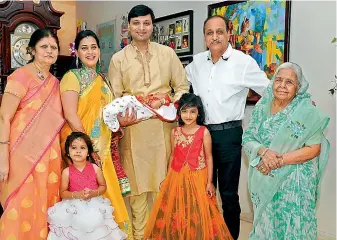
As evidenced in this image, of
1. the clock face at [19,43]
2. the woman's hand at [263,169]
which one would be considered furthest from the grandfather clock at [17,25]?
the woman's hand at [263,169]

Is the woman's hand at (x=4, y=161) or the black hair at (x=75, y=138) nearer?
the woman's hand at (x=4, y=161)

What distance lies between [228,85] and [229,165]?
0.51m

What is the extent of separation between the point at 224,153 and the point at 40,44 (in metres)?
1.29

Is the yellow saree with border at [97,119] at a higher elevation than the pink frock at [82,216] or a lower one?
higher

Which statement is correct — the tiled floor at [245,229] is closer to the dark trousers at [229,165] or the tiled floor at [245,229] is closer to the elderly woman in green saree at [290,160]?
the dark trousers at [229,165]

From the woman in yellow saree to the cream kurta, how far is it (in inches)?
6.5

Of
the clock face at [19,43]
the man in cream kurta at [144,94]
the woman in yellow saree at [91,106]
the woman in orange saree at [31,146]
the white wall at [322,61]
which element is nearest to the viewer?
the woman in orange saree at [31,146]

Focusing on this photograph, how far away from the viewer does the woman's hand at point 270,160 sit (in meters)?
2.07

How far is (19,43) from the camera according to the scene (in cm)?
393

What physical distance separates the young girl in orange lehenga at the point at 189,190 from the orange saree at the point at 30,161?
712 millimetres

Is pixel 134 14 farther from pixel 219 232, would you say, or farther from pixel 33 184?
pixel 219 232

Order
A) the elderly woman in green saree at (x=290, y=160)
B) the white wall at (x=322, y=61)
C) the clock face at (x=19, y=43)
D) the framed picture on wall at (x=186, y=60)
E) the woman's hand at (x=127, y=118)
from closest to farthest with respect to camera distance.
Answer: the elderly woman in green saree at (x=290, y=160)
the woman's hand at (x=127, y=118)
the white wall at (x=322, y=61)
the framed picture on wall at (x=186, y=60)
the clock face at (x=19, y=43)

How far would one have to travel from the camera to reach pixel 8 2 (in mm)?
3828

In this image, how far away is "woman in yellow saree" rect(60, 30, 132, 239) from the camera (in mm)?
2314
